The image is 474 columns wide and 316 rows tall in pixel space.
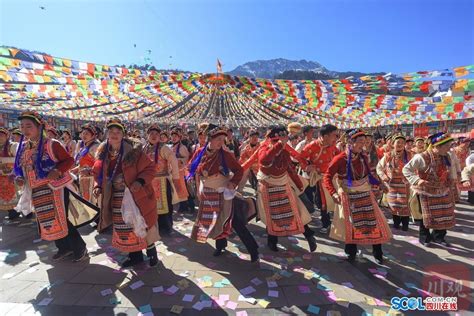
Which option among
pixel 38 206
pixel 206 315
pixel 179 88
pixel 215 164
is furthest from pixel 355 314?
pixel 179 88

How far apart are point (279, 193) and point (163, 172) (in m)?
2.15

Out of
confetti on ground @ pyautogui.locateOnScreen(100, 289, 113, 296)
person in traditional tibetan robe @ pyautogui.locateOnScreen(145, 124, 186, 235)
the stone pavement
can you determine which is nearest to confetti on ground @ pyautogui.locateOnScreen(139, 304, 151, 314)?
the stone pavement

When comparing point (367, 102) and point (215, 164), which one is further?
point (367, 102)

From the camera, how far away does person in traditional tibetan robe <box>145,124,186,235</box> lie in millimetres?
4828

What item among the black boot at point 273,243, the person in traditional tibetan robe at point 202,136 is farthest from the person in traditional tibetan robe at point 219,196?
the black boot at point 273,243

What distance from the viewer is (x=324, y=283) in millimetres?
3221

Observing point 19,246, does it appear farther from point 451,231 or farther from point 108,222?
point 451,231

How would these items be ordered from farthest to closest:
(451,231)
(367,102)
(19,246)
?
(367,102)
(451,231)
(19,246)

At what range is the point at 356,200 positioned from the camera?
3.66 m

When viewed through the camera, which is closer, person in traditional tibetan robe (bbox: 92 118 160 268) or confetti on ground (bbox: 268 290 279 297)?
confetti on ground (bbox: 268 290 279 297)

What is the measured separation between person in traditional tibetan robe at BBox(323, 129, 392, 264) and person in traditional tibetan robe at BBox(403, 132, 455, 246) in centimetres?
108

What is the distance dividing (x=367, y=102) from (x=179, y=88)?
7731 mm

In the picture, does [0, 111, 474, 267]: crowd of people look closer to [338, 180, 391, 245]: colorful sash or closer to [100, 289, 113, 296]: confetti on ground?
[338, 180, 391, 245]: colorful sash

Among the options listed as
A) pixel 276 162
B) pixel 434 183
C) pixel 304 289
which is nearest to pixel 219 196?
pixel 276 162
